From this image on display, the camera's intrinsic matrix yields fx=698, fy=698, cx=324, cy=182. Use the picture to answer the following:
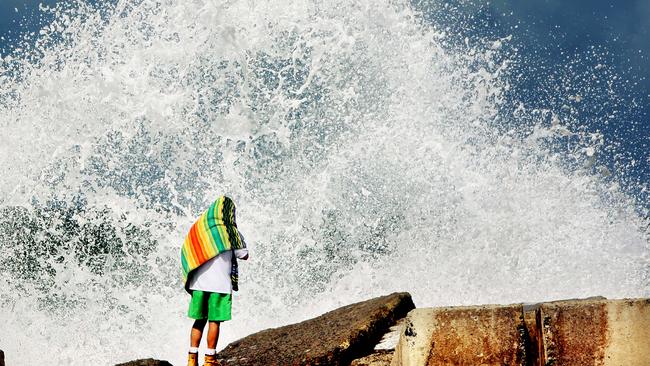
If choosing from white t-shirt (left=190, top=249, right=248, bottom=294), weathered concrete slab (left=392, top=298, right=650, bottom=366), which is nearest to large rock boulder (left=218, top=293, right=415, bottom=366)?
white t-shirt (left=190, top=249, right=248, bottom=294)

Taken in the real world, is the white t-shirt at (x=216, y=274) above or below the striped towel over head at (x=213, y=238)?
below

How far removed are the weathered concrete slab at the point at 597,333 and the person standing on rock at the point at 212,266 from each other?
2.26 m

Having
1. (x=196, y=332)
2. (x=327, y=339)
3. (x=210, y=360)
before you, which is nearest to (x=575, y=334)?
(x=327, y=339)

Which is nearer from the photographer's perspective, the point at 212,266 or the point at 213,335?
the point at 213,335

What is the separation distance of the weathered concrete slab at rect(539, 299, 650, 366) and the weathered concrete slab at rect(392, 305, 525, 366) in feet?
0.53

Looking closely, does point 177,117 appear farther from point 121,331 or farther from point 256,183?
point 121,331

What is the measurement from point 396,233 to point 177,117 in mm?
4825

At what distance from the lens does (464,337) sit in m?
3.60

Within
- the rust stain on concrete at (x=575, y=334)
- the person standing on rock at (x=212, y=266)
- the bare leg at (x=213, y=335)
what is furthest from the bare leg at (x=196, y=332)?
the rust stain on concrete at (x=575, y=334)

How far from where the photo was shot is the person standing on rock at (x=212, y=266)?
15.9 ft

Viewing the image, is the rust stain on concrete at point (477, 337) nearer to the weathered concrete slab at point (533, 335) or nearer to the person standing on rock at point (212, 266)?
the weathered concrete slab at point (533, 335)

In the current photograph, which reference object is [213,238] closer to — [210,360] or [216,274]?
[216,274]

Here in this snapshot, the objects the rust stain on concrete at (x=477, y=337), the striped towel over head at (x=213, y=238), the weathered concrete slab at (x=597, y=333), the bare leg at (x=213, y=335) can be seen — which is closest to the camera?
the weathered concrete slab at (x=597, y=333)

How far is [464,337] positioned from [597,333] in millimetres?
643
